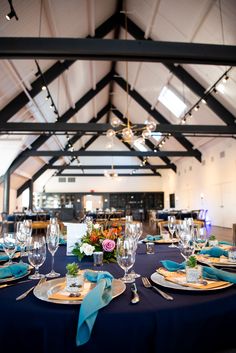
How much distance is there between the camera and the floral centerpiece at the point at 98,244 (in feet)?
5.26

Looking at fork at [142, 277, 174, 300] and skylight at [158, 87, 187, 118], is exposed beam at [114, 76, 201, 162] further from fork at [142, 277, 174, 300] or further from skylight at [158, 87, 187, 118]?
fork at [142, 277, 174, 300]

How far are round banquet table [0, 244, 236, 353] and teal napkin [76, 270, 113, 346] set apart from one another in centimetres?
3

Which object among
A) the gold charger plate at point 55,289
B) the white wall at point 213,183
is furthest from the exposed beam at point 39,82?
the gold charger plate at point 55,289

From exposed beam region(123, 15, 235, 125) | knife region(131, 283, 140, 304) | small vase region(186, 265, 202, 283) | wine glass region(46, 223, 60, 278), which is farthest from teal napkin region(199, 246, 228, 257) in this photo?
exposed beam region(123, 15, 235, 125)

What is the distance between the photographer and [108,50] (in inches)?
156

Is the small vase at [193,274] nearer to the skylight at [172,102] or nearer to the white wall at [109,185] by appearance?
the skylight at [172,102]

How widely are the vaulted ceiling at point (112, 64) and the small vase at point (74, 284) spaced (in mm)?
3713

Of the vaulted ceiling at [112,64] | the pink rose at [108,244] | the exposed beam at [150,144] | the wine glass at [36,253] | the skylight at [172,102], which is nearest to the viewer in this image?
the wine glass at [36,253]

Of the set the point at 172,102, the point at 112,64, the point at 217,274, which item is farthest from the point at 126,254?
the point at 112,64

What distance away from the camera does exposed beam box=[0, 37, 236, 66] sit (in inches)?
154

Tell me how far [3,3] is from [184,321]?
6066 mm

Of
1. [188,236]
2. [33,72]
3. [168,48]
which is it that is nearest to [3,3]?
[33,72]

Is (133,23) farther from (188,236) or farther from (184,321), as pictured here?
(184,321)

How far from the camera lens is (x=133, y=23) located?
8664 millimetres
